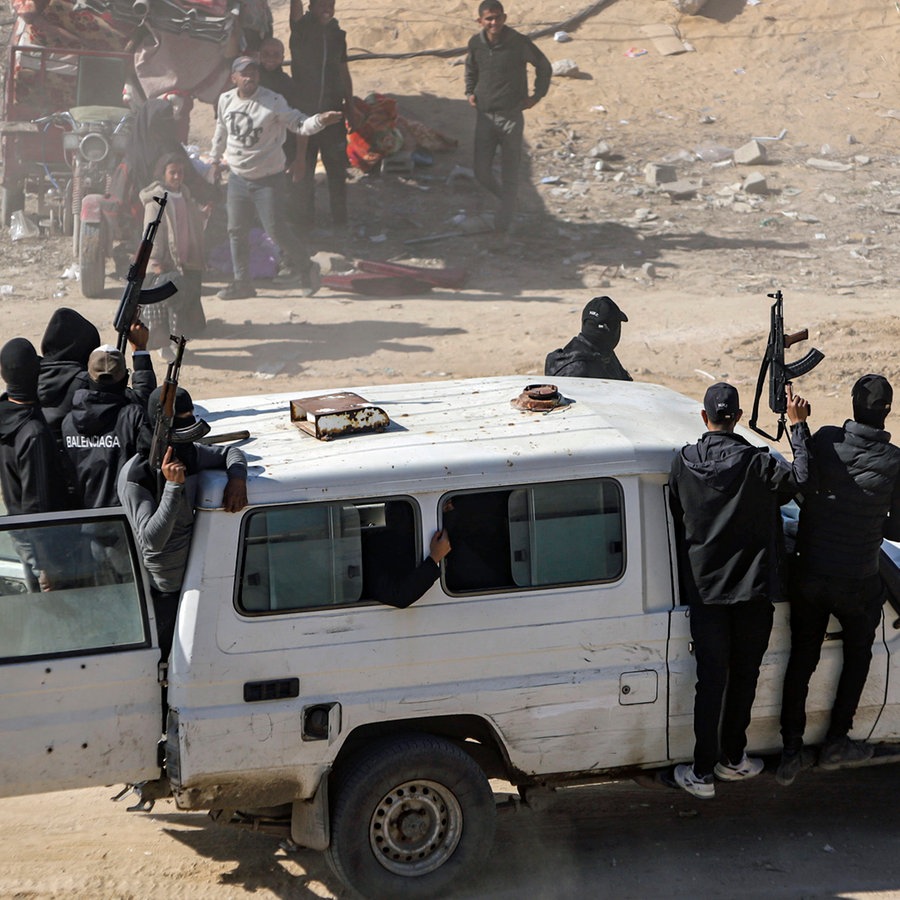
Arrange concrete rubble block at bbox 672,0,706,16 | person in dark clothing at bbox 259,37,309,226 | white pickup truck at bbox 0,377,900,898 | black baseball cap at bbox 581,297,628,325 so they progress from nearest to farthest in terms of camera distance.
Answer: white pickup truck at bbox 0,377,900,898 < black baseball cap at bbox 581,297,628,325 < person in dark clothing at bbox 259,37,309,226 < concrete rubble block at bbox 672,0,706,16

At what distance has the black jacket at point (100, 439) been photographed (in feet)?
16.5

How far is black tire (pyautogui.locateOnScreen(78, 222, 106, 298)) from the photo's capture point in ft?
42.9

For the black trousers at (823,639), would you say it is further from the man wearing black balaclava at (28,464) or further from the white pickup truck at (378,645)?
the man wearing black balaclava at (28,464)

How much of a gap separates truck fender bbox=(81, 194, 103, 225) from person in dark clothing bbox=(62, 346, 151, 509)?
317 inches

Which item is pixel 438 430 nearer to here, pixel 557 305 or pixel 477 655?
pixel 477 655

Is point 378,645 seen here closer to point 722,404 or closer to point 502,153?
point 722,404

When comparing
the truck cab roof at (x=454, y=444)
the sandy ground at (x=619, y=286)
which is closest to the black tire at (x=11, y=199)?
the sandy ground at (x=619, y=286)

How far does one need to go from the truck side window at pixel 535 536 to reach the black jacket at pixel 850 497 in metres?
0.73

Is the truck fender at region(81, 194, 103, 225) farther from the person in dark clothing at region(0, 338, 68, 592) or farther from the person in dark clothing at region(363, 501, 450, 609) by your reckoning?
the person in dark clothing at region(363, 501, 450, 609)

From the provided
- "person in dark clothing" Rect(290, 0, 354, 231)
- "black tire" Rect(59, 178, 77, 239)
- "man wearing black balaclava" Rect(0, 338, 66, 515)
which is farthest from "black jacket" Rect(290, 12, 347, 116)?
"man wearing black balaclava" Rect(0, 338, 66, 515)

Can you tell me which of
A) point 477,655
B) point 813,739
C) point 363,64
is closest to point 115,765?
point 477,655

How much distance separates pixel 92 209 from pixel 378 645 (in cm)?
981

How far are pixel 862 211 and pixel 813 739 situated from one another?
12.7 metres

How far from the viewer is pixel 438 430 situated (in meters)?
4.62
